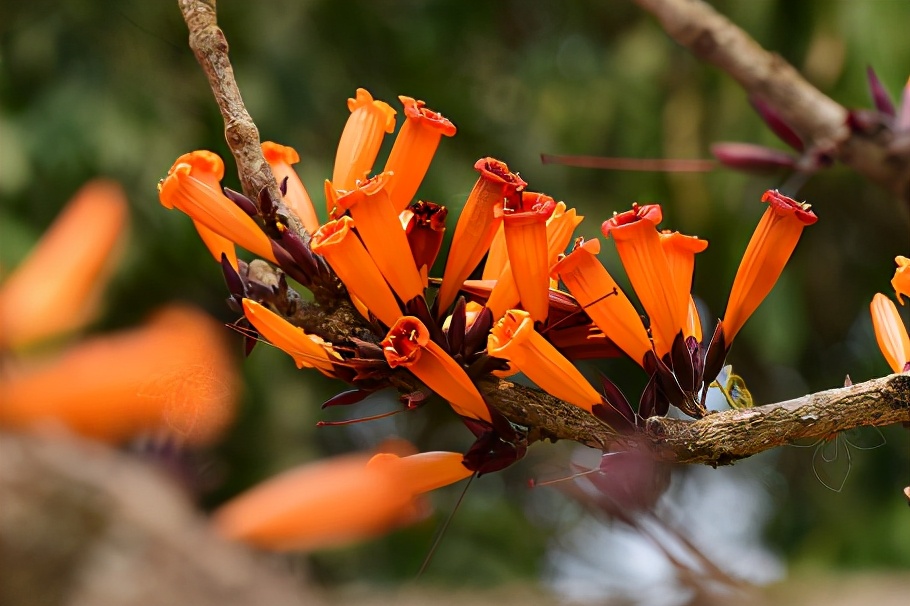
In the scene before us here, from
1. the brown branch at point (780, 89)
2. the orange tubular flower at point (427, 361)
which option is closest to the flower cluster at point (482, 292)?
the orange tubular flower at point (427, 361)

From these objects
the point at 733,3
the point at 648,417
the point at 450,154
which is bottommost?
the point at 450,154

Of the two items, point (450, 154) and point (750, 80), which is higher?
point (750, 80)

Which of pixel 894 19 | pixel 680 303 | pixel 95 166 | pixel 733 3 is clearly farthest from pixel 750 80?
pixel 733 3

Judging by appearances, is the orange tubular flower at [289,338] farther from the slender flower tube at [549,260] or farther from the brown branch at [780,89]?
the brown branch at [780,89]

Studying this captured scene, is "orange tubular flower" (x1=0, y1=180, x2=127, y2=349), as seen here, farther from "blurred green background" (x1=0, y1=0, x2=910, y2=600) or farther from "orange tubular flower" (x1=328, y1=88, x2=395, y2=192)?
"blurred green background" (x1=0, y1=0, x2=910, y2=600)

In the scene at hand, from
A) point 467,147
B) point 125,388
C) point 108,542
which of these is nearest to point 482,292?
point 125,388

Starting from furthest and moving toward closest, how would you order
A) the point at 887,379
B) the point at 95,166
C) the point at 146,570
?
the point at 95,166 → the point at 146,570 → the point at 887,379

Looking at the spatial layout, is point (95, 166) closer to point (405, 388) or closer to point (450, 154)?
point (450, 154)
